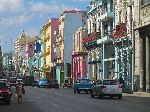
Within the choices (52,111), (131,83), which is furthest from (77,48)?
(52,111)

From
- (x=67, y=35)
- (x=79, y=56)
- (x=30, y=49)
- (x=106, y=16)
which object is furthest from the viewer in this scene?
(x=30, y=49)

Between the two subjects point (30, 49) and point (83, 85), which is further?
point (30, 49)

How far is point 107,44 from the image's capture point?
68938mm

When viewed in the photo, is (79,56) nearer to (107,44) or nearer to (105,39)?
(107,44)

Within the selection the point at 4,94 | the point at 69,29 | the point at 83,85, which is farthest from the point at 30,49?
the point at 4,94

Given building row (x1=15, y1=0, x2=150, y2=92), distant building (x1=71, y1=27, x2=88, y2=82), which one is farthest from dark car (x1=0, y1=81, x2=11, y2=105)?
distant building (x1=71, y1=27, x2=88, y2=82)

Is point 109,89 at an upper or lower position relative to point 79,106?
upper

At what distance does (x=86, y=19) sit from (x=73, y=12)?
1855cm

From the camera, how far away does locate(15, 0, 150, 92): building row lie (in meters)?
54.0

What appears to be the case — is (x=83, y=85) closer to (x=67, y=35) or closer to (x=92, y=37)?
(x=92, y=37)

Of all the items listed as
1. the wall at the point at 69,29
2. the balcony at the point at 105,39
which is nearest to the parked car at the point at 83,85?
the balcony at the point at 105,39

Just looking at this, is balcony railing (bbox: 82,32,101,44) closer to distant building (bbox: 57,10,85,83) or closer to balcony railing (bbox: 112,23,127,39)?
balcony railing (bbox: 112,23,127,39)

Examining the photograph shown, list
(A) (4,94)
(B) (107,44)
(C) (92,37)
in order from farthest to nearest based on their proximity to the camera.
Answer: (C) (92,37)
(B) (107,44)
(A) (4,94)

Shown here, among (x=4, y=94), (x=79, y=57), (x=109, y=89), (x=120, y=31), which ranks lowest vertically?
(x=4, y=94)
